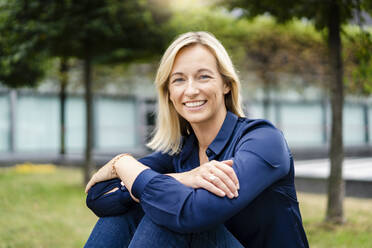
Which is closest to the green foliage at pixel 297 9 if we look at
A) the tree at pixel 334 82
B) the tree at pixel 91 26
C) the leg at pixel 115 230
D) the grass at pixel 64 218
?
the tree at pixel 334 82

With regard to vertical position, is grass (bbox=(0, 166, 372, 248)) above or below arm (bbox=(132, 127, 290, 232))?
below

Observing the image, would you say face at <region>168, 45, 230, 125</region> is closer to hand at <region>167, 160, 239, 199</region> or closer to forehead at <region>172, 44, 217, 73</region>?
forehead at <region>172, 44, 217, 73</region>

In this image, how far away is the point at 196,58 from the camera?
2189mm

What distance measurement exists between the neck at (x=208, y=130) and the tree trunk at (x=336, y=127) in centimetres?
297

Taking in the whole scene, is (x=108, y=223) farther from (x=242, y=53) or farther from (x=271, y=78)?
(x=271, y=78)

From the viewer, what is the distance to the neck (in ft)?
7.60

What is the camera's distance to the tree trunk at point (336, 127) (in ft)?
16.0

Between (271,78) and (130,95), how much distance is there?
7.50 m

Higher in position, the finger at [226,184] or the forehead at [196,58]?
the forehead at [196,58]

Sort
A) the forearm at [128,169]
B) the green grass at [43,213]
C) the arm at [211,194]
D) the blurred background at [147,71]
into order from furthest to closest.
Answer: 1. the blurred background at [147,71]
2. the green grass at [43,213]
3. the forearm at [128,169]
4. the arm at [211,194]

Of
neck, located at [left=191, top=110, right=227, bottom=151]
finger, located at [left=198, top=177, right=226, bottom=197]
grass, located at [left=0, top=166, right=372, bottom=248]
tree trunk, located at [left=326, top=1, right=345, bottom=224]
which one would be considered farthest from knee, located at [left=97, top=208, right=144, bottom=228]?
tree trunk, located at [left=326, top=1, right=345, bottom=224]

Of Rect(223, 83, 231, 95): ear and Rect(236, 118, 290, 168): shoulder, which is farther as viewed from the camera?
Rect(223, 83, 231, 95): ear

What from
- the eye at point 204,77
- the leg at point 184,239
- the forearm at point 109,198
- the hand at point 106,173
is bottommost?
the leg at point 184,239

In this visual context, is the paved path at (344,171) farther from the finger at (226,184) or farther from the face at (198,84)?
the finger at (226,184)
